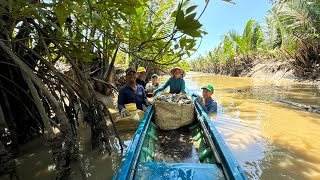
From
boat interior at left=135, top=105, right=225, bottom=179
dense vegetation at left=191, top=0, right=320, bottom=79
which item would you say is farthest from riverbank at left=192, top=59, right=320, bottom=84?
boat interior at left=135, top=105, right=225, bottom=179

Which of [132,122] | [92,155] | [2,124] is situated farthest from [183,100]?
[2,124]

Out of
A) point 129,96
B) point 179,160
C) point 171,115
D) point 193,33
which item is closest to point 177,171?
point 179,160

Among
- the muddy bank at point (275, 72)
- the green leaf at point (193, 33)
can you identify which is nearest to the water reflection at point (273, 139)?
the green leaf at point (193, 33)

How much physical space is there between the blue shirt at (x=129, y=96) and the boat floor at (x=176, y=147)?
1.01 m

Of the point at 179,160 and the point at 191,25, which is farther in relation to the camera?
the point at 179,160

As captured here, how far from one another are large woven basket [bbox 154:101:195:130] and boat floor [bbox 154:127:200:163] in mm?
121

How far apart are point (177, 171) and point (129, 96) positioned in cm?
292

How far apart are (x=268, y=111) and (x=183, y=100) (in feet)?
12.0

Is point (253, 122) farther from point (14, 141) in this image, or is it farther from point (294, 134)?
point (14, 141)

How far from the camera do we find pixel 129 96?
200 inches

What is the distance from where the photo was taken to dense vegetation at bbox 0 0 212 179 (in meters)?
1.63

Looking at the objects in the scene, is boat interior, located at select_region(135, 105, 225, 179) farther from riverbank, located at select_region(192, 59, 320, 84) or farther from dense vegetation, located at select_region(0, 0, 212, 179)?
riverbank, located at select_region(192, 59, 320, 84)

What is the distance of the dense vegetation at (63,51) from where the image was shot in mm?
1635

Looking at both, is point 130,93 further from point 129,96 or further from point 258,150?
point 258,150
